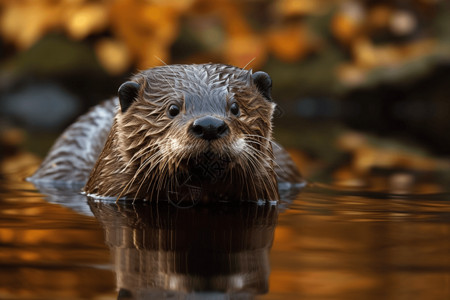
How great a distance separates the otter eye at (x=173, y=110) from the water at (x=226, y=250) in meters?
0.49

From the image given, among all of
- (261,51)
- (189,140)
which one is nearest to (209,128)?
(189,140)

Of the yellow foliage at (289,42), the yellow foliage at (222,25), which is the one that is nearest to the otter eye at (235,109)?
the yellow foliage at (222,25)

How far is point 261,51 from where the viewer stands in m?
15.9

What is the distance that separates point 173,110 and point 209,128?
1.61 feet

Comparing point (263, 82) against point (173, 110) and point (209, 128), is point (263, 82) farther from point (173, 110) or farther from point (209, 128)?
point (209, 128)

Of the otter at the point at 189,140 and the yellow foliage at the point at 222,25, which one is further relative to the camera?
the yellow foliage at the point at 222,25

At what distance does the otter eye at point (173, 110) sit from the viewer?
3.99 m

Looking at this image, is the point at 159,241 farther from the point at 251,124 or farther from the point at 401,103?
the point at 401,103

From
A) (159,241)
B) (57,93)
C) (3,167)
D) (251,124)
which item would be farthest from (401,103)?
(159,241)

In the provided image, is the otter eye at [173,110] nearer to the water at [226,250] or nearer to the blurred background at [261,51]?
the water at [226,250]

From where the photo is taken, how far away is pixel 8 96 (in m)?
15.0

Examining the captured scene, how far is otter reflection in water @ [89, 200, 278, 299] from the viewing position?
220 centimetres

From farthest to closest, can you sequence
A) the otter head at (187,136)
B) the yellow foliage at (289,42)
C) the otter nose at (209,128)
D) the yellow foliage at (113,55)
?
the yellow foliage at (289,42)
the yellow foliage at (113,55)
the otter head at (187,136)
the otter nose at (209,128)

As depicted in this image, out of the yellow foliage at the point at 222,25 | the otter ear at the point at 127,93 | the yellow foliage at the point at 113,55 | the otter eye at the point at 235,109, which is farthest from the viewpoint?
the yellow foliage at the point at 113,55
